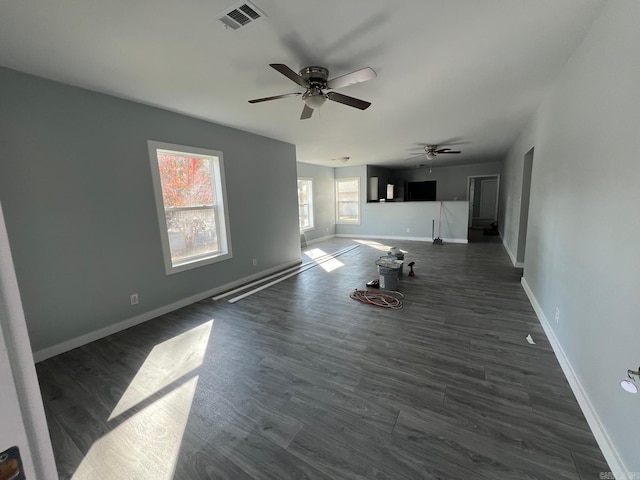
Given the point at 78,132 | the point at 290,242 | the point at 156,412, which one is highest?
the point at 78,132

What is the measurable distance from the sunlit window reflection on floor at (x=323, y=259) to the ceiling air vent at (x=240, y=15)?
398 cm

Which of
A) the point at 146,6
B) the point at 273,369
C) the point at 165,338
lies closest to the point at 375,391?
the point at 273,369

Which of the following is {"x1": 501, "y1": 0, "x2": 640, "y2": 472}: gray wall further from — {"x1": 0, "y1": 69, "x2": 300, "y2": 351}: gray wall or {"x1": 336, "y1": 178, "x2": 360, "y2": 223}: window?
{"x1": 336, "y1": 178, "x2": 360, "y2": 223}: window

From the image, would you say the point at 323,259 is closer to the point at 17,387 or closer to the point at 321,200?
the point at 321,200

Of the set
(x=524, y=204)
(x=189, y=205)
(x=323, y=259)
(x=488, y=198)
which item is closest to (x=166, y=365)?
(x=189, y=205)

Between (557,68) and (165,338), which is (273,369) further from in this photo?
(557,68)

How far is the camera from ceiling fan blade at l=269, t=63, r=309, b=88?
191 cm

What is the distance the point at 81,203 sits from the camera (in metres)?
2.62

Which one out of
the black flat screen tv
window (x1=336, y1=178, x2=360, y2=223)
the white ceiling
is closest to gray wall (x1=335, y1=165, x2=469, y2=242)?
window (x1=336, y1=178, x2=360, y2=223)

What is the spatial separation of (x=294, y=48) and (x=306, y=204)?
585 cm

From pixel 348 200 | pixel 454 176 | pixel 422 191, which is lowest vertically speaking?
pixel 348 200

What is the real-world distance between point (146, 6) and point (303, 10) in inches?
36.9

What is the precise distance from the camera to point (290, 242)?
5.47m

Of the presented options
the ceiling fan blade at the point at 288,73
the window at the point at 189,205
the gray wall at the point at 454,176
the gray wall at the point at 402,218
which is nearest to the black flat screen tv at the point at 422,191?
the gray wall at the point at 454,176
